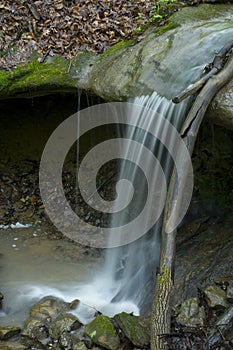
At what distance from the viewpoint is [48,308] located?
197 inches

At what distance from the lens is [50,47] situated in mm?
6641

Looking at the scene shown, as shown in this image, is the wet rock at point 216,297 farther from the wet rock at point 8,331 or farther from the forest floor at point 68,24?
the forest floor at point 68,24

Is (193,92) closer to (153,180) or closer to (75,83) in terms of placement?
(153,180)

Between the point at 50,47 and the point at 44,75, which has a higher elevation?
the point at 50,47

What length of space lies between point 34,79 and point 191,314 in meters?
3.60

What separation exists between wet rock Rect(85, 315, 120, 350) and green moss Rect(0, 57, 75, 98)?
3093mm

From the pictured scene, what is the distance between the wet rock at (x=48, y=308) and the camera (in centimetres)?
491

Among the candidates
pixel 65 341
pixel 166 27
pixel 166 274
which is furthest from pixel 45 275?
pixel 166 27

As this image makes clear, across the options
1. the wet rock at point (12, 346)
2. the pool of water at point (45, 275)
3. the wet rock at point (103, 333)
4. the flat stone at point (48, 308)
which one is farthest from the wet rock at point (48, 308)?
the wet rock at point (103, 333)

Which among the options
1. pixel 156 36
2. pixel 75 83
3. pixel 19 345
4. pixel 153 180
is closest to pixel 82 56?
pixel 75 83

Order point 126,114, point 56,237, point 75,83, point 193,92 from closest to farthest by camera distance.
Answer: point 193,92
point 126,114
point 75,83
point 56,237

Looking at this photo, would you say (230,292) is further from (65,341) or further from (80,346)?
(65,341)

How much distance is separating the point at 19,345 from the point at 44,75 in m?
3.40

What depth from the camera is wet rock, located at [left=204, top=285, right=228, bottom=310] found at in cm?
433
